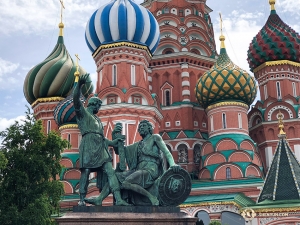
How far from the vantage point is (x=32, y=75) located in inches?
1188

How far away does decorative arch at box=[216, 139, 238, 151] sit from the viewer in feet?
73.0

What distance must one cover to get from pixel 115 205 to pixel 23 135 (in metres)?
9.46

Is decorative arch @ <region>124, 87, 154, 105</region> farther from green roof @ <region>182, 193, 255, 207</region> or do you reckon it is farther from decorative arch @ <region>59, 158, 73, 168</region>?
decorative arch @ <region>59, 158, 73, 168</region>

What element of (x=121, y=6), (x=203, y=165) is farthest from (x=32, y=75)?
(x=203, y=165)

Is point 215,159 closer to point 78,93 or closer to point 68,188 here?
point 68,188

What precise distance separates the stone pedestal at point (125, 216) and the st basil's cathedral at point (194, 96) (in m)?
8.24

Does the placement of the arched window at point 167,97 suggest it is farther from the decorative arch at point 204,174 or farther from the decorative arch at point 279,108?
the decorative arch at point 204,174

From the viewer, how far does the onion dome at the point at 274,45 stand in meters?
27.2

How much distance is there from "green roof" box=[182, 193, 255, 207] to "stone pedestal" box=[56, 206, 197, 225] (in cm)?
1174

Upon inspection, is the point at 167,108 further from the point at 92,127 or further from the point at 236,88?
the point at 92,127

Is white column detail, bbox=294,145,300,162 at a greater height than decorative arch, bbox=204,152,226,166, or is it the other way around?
white column detail, bbox=294,145,300,162

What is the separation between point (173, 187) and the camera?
312 inches

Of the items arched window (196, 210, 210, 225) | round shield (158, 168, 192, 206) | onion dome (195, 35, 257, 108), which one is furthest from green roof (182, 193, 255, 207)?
round shield (158, 168, 192, 206)

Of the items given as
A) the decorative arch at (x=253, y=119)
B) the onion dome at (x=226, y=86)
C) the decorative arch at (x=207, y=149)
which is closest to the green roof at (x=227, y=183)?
the decorative arch at (x=207, y=149)
